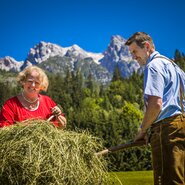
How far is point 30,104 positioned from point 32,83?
0.30 m

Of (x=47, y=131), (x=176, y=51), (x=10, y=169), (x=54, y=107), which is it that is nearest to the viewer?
(x=10, y=169)

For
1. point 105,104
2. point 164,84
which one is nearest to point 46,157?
point 164,84

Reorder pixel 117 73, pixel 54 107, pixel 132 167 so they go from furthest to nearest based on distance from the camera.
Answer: pixel 117 73 < pixel 132 167 < pixel 54 107

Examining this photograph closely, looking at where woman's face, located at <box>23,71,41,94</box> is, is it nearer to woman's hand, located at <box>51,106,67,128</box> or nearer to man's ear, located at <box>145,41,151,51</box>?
woman's hand, located at <box>51,106,67,128</box>

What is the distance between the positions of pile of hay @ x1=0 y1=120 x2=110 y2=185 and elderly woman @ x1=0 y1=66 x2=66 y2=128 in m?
0.80

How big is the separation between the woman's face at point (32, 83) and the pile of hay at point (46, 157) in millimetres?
1088

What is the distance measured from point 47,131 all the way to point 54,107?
46.0 inches

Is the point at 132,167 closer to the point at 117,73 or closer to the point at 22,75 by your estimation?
the point at 22,75

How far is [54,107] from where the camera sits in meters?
5.40

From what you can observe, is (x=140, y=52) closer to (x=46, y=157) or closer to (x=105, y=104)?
(x=46, y=157)

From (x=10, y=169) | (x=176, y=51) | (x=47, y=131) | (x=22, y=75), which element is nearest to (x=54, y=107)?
(x=22, y=75)

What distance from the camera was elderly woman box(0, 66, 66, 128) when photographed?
5145mm

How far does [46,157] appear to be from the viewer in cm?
401

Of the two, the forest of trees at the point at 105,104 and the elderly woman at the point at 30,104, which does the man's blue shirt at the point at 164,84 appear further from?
the forest of trees at the point at 105,104
